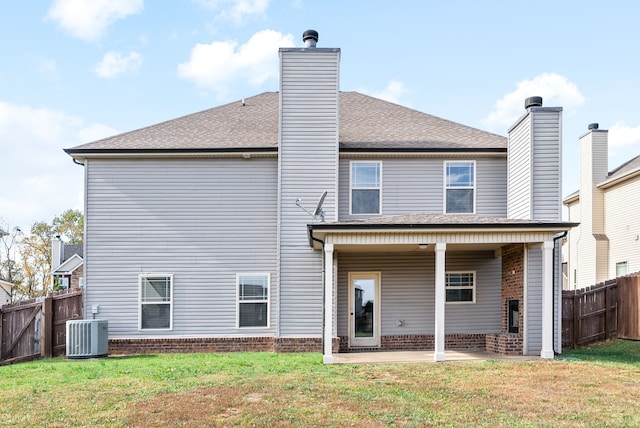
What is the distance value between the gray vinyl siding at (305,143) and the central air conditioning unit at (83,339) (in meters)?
4.69

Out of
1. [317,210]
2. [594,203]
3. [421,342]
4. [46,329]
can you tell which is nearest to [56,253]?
[46,329]

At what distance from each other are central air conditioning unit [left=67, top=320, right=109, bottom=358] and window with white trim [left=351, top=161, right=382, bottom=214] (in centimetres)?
679

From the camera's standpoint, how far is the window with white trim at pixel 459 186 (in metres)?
14.5

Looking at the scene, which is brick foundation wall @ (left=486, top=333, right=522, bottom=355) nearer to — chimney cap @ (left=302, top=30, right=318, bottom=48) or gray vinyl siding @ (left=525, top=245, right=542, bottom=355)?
gray vinyl siding @ (left=525, top=245, right=542, bottom=355)

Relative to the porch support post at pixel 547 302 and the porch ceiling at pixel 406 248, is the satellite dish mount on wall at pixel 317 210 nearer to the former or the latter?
the porch ceiling at pixel 406 248

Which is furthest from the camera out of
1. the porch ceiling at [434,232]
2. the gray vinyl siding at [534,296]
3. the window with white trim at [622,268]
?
the window with white trim at [622,268]

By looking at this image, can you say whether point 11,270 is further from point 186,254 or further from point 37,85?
point 186,254

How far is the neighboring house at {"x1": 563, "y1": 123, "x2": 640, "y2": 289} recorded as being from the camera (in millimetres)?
19766

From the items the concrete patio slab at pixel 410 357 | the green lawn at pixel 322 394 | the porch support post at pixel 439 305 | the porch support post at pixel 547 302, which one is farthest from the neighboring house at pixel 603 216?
the porch support post at pixel 439 305

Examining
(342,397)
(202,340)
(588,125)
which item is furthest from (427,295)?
(588,125)

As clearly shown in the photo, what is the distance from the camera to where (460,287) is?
14336 millimetres

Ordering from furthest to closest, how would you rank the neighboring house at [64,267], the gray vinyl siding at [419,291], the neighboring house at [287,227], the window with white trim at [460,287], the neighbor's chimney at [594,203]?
the neighboring house at [64,267], the neighbor's chimney at [594,203], the window with white trim at [460,287], the gray vinyl siding at [419,291], the neighboring house at [287,227]

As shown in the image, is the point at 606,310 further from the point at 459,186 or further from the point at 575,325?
the point at 459,186

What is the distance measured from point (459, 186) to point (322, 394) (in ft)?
26.7
